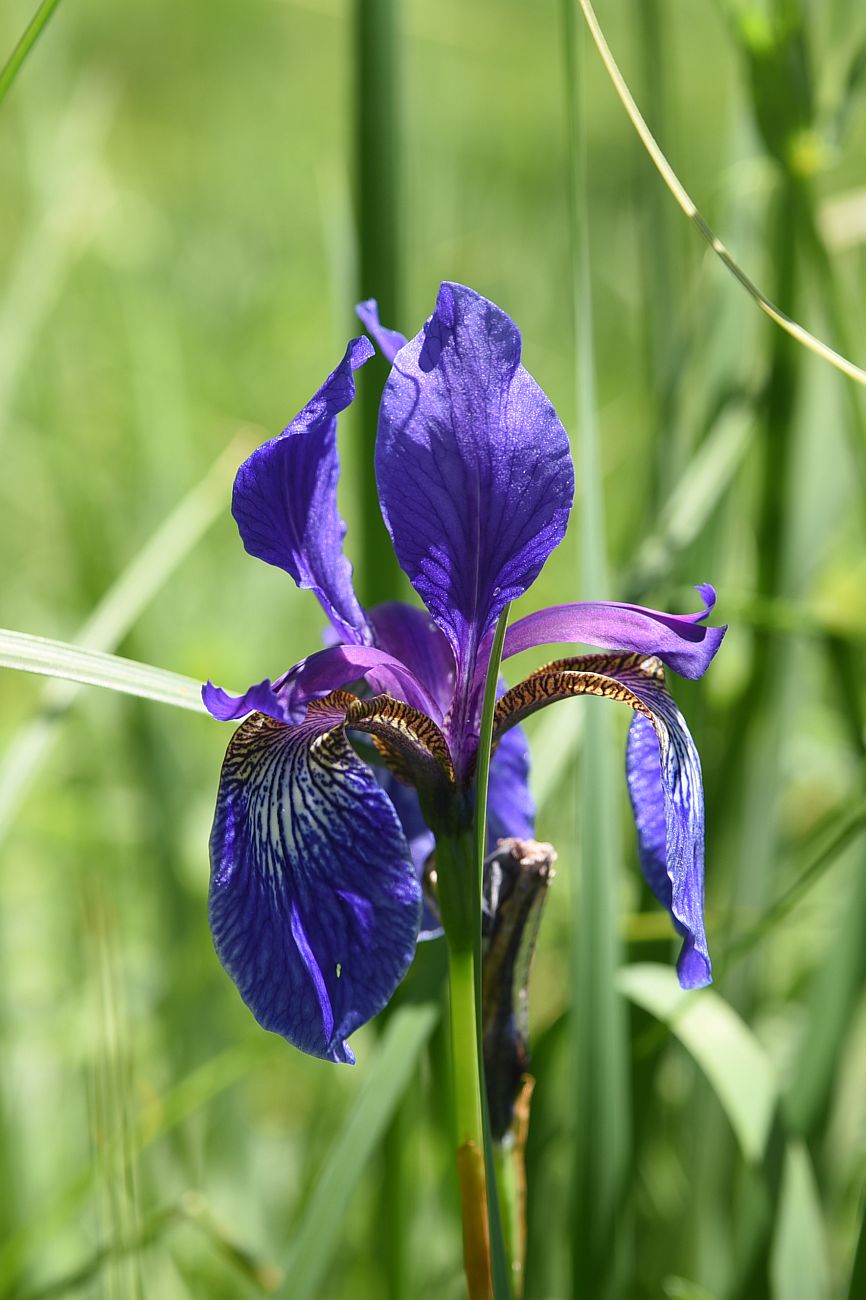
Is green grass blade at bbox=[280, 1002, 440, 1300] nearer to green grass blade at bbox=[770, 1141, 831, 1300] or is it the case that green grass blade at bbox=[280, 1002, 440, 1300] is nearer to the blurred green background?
the blurred green background

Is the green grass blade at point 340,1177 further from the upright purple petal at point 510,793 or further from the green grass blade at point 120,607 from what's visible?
the green grass blade at point 120,607

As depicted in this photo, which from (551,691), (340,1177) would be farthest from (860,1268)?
(551,691)

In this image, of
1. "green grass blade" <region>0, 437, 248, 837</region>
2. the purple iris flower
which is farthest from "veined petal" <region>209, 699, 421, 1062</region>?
"green grass blade" <region>0, 437, 248, 837</region>

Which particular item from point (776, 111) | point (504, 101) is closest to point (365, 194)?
point (776, 111)

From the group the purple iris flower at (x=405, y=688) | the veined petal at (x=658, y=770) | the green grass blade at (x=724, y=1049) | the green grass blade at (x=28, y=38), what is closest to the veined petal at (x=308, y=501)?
the purple iris flower at (x=405, y=688)

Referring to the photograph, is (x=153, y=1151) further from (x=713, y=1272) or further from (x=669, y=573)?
(x=669, y=573)

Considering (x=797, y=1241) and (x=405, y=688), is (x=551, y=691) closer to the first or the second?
(x=405, y=688)
